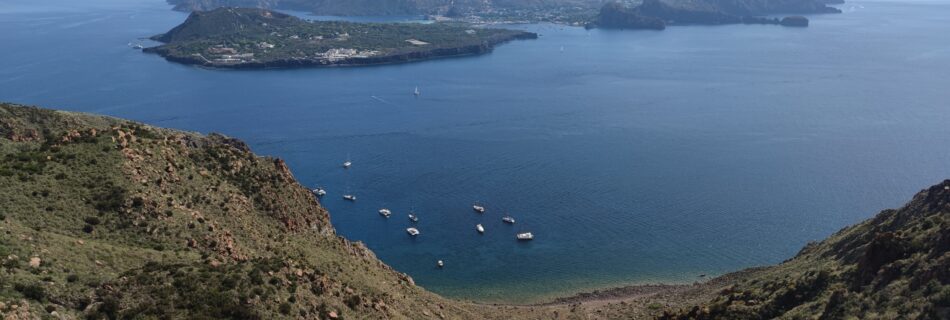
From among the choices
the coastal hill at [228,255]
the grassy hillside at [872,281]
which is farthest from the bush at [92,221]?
the grassy hillside at [872,281]

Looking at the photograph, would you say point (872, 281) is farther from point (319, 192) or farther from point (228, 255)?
point (319, 192)

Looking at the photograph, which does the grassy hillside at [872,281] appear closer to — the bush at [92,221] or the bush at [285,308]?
the bush at [285,308]

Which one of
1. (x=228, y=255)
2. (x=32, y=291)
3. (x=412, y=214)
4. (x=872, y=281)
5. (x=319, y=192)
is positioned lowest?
(x=412, y=214)

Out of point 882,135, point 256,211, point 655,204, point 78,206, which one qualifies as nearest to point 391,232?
point 655,204

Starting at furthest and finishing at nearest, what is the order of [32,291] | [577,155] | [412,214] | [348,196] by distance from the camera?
[577,155] → [348,196] → [412,214] → [32,291]

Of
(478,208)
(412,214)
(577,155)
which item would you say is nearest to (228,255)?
(412,214)

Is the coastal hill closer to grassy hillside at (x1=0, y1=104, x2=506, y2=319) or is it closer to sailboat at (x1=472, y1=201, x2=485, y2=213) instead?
grassy hillside at (x1=0, y1=104, x2=506, y2=319)
